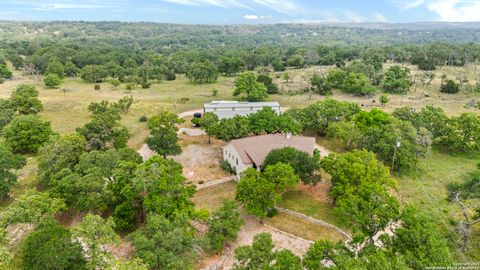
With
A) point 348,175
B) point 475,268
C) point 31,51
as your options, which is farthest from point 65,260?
point 31,51

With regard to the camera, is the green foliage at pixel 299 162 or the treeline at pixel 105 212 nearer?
the treeline at pixel 105 212

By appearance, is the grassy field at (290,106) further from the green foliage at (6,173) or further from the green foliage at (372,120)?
the green foliage at (372,120)

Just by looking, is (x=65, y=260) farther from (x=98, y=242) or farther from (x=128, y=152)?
(x=128, y=152)

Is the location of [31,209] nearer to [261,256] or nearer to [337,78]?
[261,256]

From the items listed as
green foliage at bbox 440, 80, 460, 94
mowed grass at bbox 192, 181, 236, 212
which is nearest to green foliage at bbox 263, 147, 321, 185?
mowed grass at bbox 192, 181, 236, 212

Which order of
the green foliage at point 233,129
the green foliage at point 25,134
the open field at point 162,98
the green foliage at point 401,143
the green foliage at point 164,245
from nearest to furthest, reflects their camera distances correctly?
1. the green foliage at point 164,245
2. the green foliage at point 401,143
3. the green foliage at point 25,134
4. the green foliage at point 233,129
5. the open field at point 162,98

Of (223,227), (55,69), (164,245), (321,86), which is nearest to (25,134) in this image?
(164,245)

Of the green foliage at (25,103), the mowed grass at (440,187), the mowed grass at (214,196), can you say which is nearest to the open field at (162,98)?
the green foliage at (25,103)
